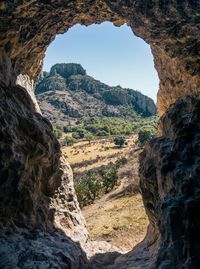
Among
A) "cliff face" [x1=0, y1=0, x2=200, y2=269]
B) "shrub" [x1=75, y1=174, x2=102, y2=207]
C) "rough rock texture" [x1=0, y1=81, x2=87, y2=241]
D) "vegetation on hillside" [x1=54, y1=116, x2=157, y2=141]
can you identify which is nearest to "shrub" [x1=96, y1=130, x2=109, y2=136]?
"vegetation on hillside" [x1=54, y1=116, x2=157, y2=141]

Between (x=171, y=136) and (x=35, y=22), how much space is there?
10129 millimetres

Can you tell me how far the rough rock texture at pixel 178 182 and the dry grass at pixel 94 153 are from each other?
212 feet

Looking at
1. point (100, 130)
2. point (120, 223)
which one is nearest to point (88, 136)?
point (100, 130)

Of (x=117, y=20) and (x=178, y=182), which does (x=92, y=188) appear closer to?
(x=117, y=20)

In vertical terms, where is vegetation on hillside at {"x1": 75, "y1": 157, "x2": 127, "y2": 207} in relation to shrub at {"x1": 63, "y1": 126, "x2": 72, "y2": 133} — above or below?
below

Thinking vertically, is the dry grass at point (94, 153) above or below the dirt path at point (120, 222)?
above

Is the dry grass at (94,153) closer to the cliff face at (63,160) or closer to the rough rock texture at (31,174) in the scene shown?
the rough rock texture at (31,174)

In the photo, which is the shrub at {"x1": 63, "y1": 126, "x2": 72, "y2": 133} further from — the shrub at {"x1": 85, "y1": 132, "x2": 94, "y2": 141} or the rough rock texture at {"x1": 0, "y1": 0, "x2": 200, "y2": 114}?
the rough rock texture at {"x1": 0, "y1": 0, "x2": 200, "y2": 114}

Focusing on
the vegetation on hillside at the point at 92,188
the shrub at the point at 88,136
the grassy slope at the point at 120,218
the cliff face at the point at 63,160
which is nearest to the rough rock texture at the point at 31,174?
the cliff face at the point at 63,160

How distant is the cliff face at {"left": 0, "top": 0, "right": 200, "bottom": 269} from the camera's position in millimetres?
11494

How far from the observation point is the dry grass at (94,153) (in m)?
87.4

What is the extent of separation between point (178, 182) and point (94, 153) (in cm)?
8912

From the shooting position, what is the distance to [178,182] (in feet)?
38.0

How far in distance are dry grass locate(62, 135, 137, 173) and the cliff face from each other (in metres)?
58.6
